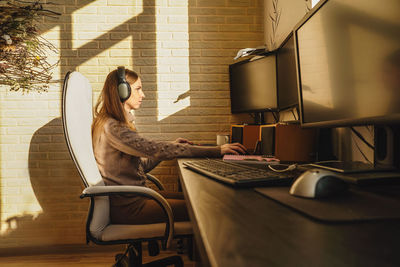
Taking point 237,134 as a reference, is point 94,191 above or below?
below

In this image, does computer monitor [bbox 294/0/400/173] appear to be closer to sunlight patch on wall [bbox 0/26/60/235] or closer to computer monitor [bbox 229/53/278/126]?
computer monitor [bbox 229/53/278/126]

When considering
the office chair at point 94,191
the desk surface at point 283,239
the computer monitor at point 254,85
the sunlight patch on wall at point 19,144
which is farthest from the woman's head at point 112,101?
the desk surface at point 283,239

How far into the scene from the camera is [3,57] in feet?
6.23

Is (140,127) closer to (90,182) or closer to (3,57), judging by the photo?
(3,57)

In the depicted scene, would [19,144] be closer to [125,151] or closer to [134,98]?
[134,98]

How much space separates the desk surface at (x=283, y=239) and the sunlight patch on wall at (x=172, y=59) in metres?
2.13

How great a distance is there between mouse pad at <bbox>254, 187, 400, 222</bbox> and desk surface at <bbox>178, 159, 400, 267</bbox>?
0.02 m

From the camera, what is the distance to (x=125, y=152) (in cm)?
156

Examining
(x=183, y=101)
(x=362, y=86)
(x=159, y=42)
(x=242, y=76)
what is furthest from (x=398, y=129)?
(x=159, y=42)

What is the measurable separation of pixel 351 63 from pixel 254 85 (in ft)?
4.69

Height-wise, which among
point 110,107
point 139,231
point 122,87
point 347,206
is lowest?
point 139,231

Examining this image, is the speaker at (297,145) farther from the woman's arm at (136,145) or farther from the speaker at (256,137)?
the woman's arm at (136,145)

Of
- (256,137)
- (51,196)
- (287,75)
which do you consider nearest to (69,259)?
(51,196)

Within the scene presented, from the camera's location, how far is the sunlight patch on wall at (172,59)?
2656 millimetres
